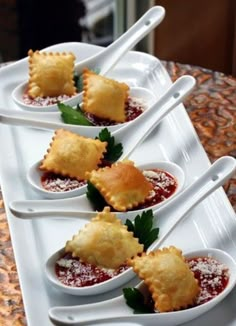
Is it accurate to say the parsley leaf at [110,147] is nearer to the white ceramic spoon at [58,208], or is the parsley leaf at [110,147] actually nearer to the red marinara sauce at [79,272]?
the white ceramic spoon at [58,208]

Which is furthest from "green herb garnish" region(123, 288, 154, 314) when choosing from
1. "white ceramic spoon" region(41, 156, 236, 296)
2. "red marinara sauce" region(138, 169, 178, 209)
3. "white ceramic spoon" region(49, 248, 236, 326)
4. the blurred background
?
the blurred background

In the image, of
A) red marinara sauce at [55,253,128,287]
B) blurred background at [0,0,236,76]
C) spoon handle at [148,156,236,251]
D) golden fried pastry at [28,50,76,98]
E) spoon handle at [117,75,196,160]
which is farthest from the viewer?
blurred background at [0,0,236,76]

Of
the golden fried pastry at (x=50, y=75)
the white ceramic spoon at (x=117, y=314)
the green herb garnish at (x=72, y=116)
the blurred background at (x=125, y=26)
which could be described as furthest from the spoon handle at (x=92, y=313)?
the blurred background at (x=125, y=26)

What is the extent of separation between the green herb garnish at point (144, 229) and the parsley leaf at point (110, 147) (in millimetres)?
226

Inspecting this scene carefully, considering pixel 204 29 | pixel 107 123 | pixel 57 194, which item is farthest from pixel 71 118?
pixel 204 29

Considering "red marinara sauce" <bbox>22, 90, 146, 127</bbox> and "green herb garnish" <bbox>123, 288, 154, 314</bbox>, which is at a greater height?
"green herb garnish" <bbox>123, 288, 154, 314</bbox>

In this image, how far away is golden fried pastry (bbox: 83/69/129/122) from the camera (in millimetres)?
1488

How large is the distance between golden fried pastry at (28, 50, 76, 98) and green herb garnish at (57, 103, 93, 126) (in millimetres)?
74

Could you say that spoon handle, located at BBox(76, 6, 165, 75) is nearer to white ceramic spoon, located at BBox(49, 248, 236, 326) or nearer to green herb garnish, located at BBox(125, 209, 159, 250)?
green herb garnish, located at BBox(125, 209, 159, 250)

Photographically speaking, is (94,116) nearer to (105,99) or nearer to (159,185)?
(105,99)

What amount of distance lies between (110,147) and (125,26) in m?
1.07

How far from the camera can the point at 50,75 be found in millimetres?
1559

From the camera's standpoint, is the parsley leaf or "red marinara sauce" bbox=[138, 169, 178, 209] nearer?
"red marinara sauce" bbox=[138, 169, 178, 209]

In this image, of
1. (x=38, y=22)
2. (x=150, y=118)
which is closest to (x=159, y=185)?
(x=150, y=118)
